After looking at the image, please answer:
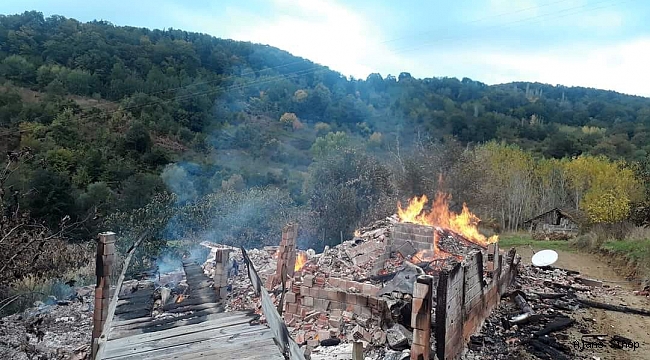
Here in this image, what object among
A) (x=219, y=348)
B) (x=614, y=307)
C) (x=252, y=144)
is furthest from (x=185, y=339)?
(x=252, y=144)

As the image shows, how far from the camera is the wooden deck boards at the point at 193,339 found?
418cm

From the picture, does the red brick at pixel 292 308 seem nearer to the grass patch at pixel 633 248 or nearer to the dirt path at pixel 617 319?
the dirt path at pixel 617 319

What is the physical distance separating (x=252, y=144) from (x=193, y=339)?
50367 mm

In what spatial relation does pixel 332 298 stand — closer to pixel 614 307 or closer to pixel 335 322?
pixel 335 322

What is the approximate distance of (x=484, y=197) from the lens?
3133cm

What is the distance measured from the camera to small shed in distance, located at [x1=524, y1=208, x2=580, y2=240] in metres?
29.4

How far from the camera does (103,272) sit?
7.45m

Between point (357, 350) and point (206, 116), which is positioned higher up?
point (206, 116)

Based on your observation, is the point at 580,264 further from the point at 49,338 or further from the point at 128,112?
the point at 128,112

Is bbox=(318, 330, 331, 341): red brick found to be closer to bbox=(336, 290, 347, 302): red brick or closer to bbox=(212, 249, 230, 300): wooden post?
bbox=(336, 290, 347, 302): red brick

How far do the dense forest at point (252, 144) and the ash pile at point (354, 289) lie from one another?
447 cm

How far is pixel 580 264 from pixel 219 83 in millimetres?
51153

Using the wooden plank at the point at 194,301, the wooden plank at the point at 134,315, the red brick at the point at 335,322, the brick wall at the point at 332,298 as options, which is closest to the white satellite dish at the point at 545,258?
the brick wall at the point at 332,298

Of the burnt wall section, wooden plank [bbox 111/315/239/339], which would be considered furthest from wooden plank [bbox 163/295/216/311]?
the burnt wall section
